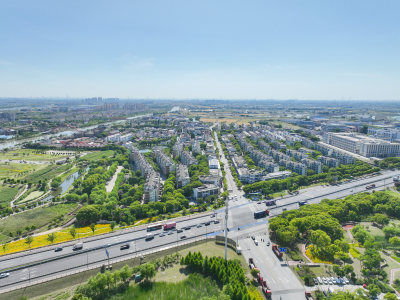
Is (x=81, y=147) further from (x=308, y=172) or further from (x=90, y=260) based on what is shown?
(x=308, y=172)

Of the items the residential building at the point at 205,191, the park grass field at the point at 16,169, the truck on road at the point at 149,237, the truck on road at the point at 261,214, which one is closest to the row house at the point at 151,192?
the residential building at the point at 205,191

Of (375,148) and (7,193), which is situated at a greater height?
(375,148)

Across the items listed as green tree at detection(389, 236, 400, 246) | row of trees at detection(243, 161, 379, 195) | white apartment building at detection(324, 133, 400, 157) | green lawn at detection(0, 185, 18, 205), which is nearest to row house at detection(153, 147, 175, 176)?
→ row of trees at detection(243, 161, 379, 195)

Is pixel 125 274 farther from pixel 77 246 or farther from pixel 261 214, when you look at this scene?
pixel 261 214

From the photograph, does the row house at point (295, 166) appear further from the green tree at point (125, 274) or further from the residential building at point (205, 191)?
the green tree at point (125, 274)

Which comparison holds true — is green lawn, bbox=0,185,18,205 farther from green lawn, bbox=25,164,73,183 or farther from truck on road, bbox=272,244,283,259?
truck on road, bbox=272,244,283,259

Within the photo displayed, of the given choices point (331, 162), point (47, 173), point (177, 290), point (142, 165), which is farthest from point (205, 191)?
point (47, 173)
